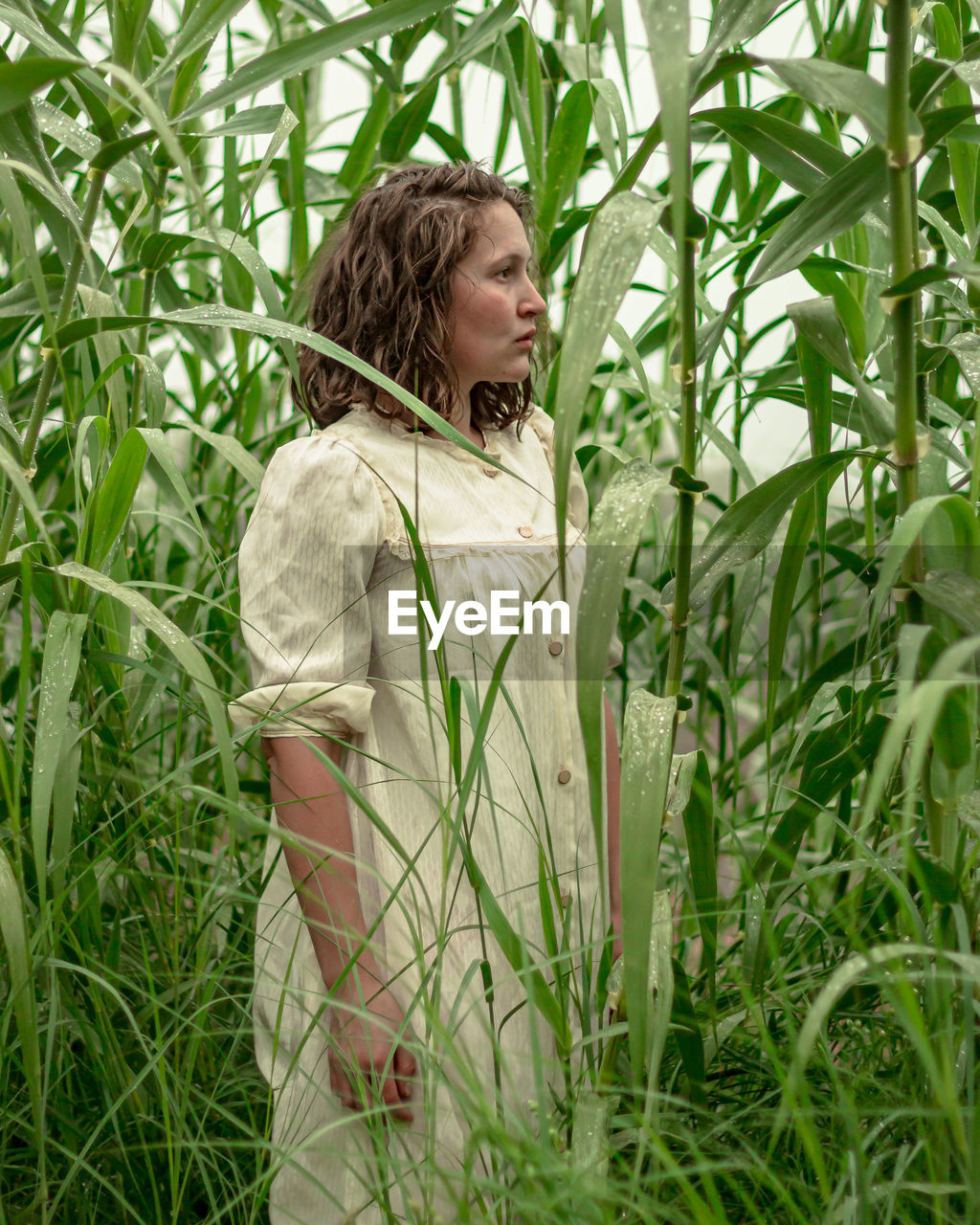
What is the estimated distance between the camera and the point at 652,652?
44.2 inches

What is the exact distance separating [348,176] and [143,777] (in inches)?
21.9

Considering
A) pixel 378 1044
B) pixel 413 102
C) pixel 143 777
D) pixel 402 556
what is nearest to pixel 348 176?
pixel 413 102

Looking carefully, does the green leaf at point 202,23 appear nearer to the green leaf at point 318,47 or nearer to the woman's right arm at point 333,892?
the green leaf at point 318,47

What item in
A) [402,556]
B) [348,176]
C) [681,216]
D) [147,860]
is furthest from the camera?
[348,176]

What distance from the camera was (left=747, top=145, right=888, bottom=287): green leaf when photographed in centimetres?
51

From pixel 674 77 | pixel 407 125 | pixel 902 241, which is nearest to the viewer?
pixel 674 77

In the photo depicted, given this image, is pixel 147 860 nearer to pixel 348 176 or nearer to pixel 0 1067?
pixel 0 1067

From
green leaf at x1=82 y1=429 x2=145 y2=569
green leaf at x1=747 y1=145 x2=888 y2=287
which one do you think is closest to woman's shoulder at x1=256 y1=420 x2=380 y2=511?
green leaf at x1=82 y1=429 x2=145 y2=569

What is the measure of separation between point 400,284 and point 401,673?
273 millimetres

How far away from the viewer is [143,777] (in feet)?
3.06

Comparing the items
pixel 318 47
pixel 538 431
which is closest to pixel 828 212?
pixel 318 47

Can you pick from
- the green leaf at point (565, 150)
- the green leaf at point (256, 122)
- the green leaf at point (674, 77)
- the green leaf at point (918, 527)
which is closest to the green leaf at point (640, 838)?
the green leaf at point (918, 527)

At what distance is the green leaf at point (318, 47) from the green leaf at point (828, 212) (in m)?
0.19

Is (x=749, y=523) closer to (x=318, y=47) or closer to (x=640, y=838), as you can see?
(x=640, y=838)
